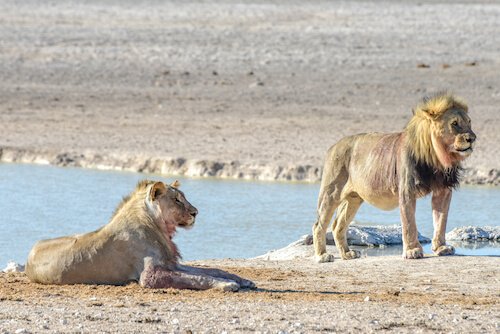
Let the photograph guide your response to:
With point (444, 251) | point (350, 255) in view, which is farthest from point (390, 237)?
point (444, 251)

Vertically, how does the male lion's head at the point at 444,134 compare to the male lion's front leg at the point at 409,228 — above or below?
above

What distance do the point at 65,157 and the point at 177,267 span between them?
843cm

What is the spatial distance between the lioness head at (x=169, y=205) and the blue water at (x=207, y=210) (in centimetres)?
270

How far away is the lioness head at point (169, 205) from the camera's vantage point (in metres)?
8.34

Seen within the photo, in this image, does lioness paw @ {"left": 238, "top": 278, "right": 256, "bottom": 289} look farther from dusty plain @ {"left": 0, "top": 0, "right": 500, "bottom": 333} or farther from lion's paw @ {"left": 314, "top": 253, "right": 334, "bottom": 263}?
lion's paw @ {"left": 314, "top": 253, "right": 334, "bottom": 263}

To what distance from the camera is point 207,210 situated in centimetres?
1320

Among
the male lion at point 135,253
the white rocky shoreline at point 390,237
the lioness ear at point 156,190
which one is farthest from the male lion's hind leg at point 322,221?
the lioness ear at point 156,190

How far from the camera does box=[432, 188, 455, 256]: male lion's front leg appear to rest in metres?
9.73

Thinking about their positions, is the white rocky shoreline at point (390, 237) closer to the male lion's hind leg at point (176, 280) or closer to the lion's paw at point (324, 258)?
the lion's paw at point (324, 258)

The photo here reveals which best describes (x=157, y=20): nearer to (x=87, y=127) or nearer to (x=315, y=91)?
(x=315, y=91)

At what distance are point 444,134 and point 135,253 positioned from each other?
247cm

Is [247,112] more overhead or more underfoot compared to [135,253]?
more overhead

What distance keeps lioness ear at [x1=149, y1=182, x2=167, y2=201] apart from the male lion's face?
218cm

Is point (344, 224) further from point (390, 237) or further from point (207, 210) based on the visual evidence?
point (207, 210)
